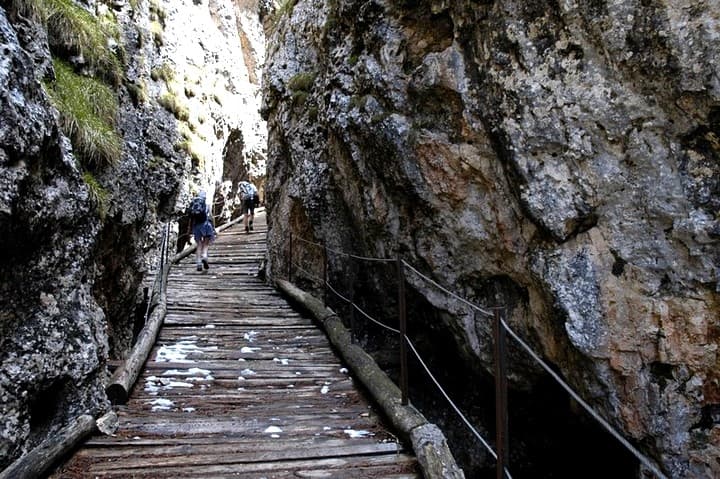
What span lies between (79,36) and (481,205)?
184 inches

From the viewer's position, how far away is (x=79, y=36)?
540cm

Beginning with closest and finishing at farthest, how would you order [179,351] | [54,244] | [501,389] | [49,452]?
[501,389] → [49,452] → [54,244] → [179,351]

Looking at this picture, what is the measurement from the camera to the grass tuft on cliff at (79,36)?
514cm

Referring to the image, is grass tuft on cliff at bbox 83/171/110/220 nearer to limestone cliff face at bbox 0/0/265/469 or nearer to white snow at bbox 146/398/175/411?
limestone cliff face at bbox 0/0/265/469

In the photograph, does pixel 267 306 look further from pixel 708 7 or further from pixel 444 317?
pixel 708 7

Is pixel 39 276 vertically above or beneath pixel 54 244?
beneath

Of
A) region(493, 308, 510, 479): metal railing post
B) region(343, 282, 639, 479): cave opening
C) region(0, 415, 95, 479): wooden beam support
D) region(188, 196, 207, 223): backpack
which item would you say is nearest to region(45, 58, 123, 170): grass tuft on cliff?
region(0, 415, 95, 479): wooden beam support

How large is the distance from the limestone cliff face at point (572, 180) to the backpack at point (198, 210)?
17.3 feet

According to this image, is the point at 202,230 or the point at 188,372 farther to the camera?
the point at 202,230

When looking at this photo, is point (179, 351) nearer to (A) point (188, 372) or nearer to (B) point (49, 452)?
(A) point (188, 372)

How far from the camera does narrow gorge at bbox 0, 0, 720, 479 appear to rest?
3.34 metres

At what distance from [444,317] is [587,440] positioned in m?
2.13

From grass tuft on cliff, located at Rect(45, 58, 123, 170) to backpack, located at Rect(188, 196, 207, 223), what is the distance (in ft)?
15.1

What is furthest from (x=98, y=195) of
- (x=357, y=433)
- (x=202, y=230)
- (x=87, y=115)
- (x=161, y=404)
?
(x=202, y=230)
